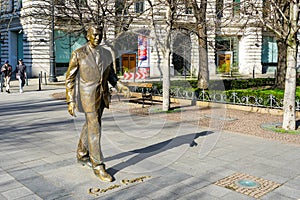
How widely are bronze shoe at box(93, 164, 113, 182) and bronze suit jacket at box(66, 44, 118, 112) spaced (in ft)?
3.05

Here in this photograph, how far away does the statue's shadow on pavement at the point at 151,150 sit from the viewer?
6.32 metres

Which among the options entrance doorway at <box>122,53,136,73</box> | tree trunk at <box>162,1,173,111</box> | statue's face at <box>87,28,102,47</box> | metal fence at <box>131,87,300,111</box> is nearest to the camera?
statue's face at <box>87,28,102,47</box>

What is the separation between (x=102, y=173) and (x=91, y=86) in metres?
1.39

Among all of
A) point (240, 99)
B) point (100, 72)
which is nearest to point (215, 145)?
point (100, 72)

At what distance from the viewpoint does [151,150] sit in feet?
24.3

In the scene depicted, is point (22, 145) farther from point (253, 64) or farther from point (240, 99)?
point (253, 64)

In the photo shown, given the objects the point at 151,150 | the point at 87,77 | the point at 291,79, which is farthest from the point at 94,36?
the point at 291,79

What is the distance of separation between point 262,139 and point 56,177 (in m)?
5.38

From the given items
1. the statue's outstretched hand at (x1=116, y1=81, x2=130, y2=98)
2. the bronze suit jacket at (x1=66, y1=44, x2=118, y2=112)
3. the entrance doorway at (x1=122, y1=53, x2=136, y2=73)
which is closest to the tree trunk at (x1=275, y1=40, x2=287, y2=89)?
the statue's outstretched hand at (x1=116, y1=81, x2=130, y2=98)

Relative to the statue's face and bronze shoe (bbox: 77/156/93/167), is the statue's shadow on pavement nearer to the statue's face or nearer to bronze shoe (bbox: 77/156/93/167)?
bronze shoe (bbox: 77/156/93/167)

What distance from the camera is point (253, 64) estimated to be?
39.7 m

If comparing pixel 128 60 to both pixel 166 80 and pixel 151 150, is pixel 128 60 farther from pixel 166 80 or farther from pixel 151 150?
pixel 151 150

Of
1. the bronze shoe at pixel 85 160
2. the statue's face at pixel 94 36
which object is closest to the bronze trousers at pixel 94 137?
the bronze shoe at pixel 85 160

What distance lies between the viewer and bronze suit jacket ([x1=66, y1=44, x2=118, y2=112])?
553 cm
